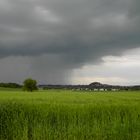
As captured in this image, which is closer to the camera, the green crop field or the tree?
the green crop field

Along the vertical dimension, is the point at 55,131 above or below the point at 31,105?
below

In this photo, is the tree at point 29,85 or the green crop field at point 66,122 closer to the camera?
the green crop field at point 66,122

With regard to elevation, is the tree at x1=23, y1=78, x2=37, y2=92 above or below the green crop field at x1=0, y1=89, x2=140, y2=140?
above

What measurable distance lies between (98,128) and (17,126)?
111 inches

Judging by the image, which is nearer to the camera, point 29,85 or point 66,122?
point 66,122

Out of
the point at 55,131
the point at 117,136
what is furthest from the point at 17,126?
the point at 117,136

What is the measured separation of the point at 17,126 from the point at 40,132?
87cm

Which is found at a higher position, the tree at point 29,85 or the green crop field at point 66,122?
the tree at point 29,85

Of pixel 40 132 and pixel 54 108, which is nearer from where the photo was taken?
pixel 40 132

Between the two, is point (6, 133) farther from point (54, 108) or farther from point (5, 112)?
point (54, 108)

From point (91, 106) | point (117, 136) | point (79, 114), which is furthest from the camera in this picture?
point (91, 106)

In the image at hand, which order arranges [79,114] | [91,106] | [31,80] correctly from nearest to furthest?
[79,114]
[91,106]
[31,80]

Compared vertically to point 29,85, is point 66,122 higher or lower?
lower

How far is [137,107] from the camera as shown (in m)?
14.1
